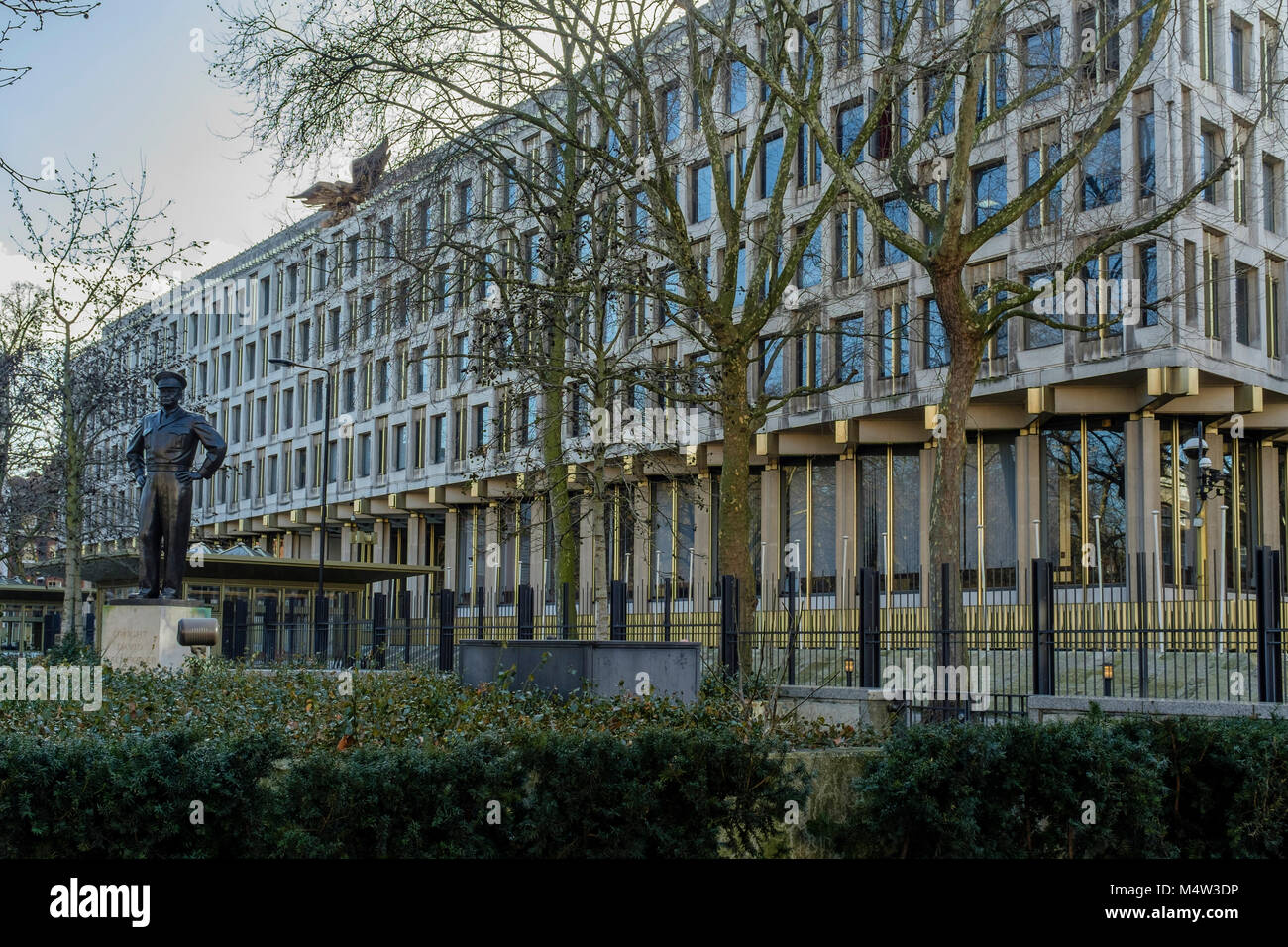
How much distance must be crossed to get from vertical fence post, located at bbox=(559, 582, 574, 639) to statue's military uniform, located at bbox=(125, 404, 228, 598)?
5.26 m

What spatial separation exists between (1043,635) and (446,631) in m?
11.4

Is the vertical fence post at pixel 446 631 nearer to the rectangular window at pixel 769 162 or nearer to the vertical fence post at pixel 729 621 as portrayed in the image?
the vertical fence post at pixel 729 621

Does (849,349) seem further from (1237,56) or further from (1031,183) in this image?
(1237,56)

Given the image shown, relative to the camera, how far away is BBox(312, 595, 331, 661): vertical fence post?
29.0 m

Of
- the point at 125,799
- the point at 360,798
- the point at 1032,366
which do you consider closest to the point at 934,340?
the point at 1032,366

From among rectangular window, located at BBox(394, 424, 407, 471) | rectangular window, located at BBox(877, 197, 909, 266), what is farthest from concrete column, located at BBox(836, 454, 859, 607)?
rectangular window, located at BBox(394, 424, 407, 471)

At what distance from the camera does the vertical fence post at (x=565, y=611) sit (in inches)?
840

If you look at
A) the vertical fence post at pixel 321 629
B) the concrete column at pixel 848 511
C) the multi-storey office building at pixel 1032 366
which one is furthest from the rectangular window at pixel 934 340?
the vertical fence post at pixel 321 629

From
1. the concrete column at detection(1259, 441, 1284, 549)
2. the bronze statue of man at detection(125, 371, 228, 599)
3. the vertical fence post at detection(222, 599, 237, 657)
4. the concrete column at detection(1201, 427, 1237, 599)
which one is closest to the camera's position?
the bronze statue of man at detection(125, 371, 228, 599)

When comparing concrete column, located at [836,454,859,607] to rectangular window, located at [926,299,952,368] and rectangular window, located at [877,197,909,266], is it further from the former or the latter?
rectangular window, located at [877,197,909,266]

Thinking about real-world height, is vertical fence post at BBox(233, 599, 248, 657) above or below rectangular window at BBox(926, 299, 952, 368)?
below

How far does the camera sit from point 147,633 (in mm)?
20000

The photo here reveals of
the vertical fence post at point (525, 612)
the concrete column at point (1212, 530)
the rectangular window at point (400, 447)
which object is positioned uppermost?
the rectangular window at point (400, 447)
